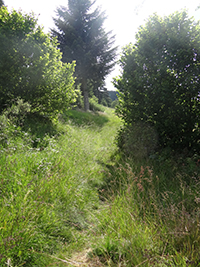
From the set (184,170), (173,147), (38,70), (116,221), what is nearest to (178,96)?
(173,147)

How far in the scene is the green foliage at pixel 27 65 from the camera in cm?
634

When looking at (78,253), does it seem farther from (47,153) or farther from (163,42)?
(163,42)

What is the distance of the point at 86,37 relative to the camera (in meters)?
17.9

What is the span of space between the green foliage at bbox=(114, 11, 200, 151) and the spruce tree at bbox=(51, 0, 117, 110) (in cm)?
1217

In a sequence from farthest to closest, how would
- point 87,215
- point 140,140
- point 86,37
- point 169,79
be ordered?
1. point 86,37
2. point 140,140
3. point 169,79
4. point 87,215

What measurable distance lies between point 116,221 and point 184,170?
2.56 metres

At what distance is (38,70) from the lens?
668cm

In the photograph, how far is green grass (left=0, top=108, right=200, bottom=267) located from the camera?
6.88ft

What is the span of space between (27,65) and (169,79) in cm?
491

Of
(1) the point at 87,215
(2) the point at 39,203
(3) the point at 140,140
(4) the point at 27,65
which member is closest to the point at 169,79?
(3) the point at 140,140

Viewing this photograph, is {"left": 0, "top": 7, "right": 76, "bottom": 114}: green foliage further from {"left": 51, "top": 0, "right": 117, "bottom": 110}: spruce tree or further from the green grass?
{"left": 51, "top": 0, "right": 117, "bottom": 110}: spruce tree

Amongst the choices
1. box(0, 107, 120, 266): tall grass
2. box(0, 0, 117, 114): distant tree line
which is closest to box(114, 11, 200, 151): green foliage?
box(0, 107, 120, 266): tall grass

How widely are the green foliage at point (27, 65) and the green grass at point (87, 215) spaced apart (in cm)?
190

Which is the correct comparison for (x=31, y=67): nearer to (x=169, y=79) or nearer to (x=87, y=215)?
(x=169, y=79)
